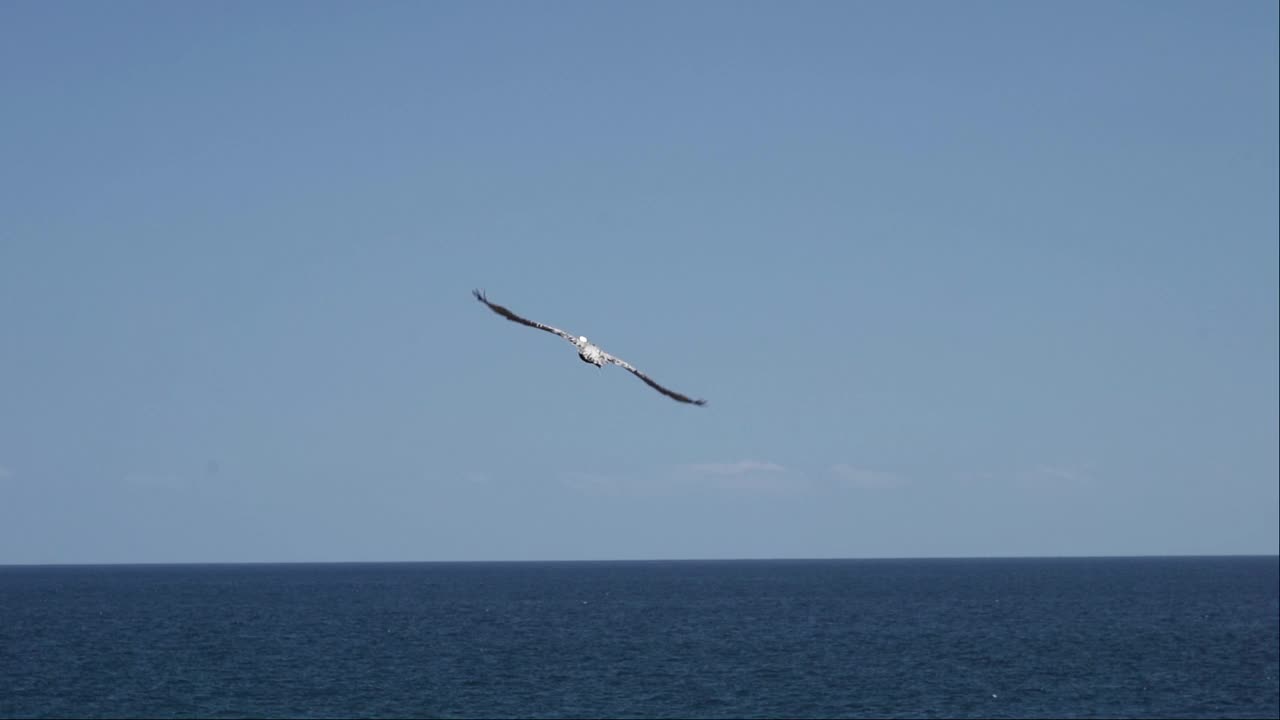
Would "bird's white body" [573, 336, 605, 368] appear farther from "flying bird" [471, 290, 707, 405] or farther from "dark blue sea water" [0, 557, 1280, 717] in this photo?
"dark blue sea water" [0, 557, 1280, 717]

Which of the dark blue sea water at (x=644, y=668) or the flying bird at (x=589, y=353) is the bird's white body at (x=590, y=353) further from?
the dark blue sea water at (x=644, y=668)

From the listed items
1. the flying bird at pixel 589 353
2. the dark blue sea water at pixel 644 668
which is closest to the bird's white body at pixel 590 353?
the flying bird at pixel 589 353

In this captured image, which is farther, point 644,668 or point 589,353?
point 644,668

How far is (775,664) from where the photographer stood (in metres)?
Answer: 128

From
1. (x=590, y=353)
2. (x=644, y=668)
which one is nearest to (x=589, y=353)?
(x=590, y=353)

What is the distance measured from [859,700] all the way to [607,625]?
79.0 m

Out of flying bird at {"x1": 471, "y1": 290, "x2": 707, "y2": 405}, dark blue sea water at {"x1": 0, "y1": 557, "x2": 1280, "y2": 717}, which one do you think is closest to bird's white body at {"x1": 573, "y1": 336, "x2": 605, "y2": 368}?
flying bird at {"x1": 471, "y1": 290, "x2": 707, "y2": 405}

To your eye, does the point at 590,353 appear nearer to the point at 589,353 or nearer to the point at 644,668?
the point at 589,353

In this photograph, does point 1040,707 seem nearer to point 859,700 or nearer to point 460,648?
point 859,700

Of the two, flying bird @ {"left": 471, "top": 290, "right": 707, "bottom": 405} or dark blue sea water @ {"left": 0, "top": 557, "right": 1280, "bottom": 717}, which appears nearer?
flying bird @ {"left": 471, "top": 290, "right": 707, "bottom": 405}

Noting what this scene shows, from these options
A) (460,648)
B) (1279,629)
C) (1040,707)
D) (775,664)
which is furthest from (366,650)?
(1279,629)

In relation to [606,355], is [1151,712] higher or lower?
lower

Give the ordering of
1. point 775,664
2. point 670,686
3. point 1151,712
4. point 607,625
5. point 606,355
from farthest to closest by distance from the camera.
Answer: point 607,625, point 775,664, point 670,686, point 1151,712, point 606,355

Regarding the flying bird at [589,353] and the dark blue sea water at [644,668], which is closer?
the flying bird at [589,353]
